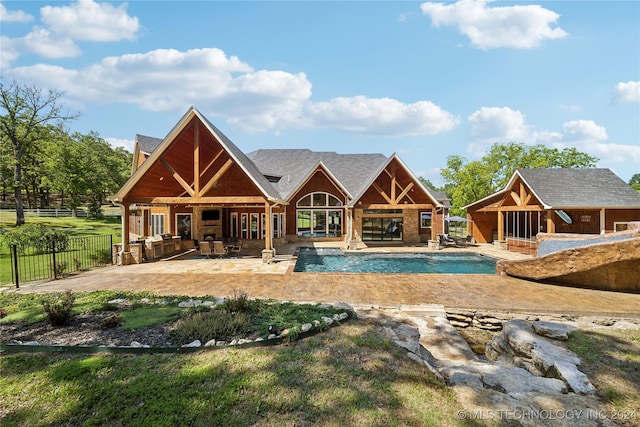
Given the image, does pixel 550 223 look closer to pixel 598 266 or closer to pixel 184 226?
pixel 598 266

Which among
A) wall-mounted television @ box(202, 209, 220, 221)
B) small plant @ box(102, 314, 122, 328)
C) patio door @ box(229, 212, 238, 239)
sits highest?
wall-mounted television @ box(202, 209, 220, 221)

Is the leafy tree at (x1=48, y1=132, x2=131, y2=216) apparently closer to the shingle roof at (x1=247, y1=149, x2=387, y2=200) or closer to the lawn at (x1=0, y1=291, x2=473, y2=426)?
the shingle roof at (x1=247, y1=149, x2=387, y2=200)

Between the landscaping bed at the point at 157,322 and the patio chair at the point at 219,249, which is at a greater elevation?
the patio chair at the point at 219,249

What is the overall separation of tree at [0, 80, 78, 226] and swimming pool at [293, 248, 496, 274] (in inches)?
1215

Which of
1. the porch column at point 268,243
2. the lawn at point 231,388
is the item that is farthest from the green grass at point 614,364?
the porch column at point 268,243

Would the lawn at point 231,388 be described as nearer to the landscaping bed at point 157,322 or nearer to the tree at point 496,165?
the landscaping bed at point 157,322

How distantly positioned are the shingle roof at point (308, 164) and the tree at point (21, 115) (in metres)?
21.2

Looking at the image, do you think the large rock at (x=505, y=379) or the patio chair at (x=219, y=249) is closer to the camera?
the large rock at (x=505, y=379)

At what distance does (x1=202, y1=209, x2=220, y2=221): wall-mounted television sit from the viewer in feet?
64.4

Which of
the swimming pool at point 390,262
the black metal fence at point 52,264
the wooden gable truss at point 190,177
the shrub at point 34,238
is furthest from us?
the swimming pool at point 390,262

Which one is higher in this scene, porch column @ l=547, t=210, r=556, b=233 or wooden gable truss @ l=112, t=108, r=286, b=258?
wooden gable truss @ l=112, t=108, r=286, b=258

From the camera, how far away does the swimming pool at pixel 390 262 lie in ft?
46.9

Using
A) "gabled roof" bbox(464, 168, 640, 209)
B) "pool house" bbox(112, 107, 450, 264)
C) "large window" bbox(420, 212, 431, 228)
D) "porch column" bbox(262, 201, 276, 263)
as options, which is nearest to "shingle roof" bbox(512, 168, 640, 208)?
"gabled roof" bbox(464, 168, 640, 209)

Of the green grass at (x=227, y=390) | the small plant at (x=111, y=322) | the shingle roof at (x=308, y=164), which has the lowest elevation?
the green grass at (x=227, y=390)
